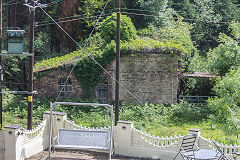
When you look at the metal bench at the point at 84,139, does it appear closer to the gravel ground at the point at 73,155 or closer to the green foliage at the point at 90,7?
the gravel ground at the point at 73,155

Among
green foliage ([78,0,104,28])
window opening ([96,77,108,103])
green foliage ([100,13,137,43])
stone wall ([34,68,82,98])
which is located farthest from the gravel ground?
green foliage ([78,0,104,28])

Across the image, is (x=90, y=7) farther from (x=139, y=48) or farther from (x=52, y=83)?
(x=139, y=48)

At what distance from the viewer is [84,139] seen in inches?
388

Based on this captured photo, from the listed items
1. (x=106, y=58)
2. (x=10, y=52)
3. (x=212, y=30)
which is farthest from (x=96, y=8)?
(x=10, y=52)

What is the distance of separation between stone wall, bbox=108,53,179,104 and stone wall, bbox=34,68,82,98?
220 centimetres

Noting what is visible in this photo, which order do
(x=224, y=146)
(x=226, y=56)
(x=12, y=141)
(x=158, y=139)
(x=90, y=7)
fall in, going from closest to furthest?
(x=224, y=146) < (x=12, y=141) < (x=158, y=139) < (x=226, y=56) < (x=90, y=7)

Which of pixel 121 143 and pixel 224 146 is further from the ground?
pixel 224 146

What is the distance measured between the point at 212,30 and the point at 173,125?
14.1 m

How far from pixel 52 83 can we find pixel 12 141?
9.73 meters

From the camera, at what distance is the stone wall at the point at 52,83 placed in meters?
18.9

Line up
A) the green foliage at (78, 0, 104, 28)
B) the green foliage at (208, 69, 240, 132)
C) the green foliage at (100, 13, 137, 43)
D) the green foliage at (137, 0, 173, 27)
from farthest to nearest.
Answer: the green foliage at (137, 0, 173, 27), the green foliage at (78, 0, 104, 28), the green foliage at (100, 13, 137, 43), the green foliage at (208, 69, 240, 132)

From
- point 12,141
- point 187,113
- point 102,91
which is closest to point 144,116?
point 187,113

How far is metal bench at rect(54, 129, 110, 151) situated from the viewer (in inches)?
382

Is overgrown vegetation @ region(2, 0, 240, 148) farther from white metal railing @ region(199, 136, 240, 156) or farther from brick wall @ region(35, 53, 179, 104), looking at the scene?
white metal railing @ region(199, 136, 240, 156)
